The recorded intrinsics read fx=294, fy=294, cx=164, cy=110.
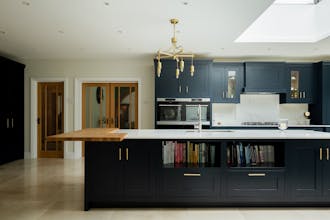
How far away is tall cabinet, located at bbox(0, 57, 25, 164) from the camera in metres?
6.21

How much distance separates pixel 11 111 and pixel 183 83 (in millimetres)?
3860

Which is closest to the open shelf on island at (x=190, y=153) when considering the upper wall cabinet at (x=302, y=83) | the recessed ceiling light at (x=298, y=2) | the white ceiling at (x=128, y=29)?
the white ceiling at (x=128, y=29)

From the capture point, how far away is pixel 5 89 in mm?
6301

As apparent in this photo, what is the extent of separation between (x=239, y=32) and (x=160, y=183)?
2.75 meters

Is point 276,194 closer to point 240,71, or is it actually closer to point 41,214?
point 41,214

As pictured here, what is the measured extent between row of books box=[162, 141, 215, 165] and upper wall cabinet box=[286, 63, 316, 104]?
3.92 meters

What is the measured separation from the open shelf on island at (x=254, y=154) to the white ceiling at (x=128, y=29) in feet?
5.51

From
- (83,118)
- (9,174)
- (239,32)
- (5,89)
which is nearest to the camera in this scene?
(239,32)

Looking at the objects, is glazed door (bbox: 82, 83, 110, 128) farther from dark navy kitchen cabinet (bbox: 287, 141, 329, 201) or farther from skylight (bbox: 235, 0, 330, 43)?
dark navy kitchen cabinet (bbox: 287, 141, 329, 201)

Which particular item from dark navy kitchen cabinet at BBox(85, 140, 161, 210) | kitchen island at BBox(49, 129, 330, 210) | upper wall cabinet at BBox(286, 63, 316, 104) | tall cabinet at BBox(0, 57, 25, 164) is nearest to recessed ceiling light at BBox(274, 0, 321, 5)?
upper wall cabinet at BBox(286, 63, 316, 104)

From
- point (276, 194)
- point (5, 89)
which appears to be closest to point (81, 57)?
point (5, 89)

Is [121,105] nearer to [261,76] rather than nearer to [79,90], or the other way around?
[79,90]

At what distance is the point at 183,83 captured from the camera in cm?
641

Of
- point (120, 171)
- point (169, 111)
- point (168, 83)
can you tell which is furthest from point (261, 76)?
point (120, 171)
